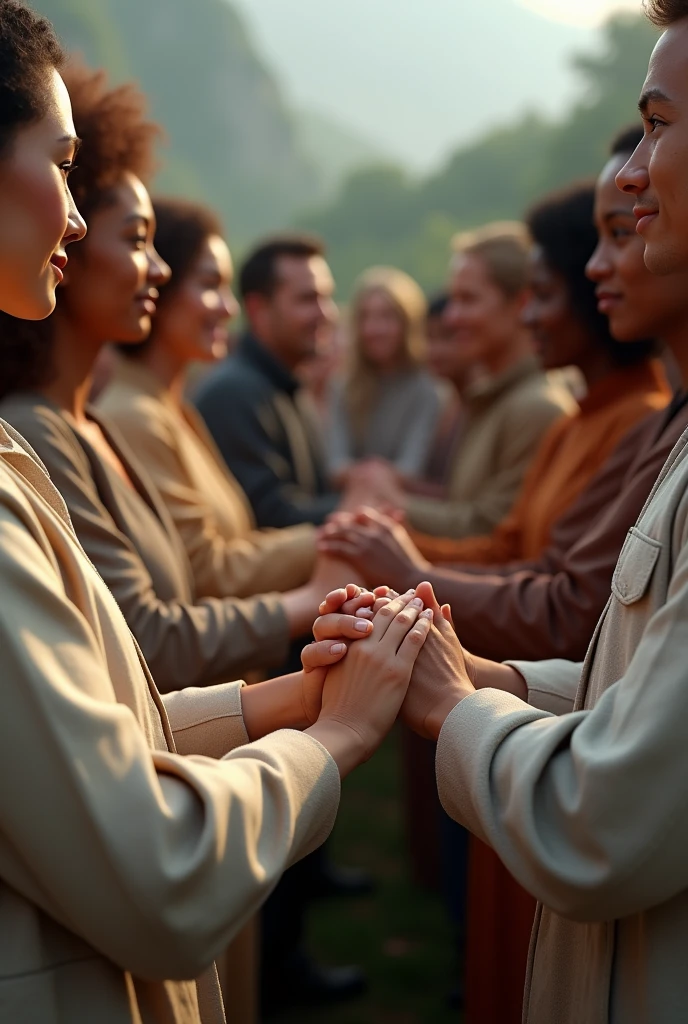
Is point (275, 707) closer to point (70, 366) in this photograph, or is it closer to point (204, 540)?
point (70, 366)

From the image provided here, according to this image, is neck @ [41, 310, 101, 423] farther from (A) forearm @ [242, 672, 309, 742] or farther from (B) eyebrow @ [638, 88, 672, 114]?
(B) eyebrow @ [638, 88, 672, 114]

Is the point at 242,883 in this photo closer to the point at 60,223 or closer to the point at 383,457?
the point at 60,223

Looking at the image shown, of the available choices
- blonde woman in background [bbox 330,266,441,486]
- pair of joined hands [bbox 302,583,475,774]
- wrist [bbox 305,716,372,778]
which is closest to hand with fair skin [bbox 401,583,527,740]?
pair of joined hands [bbox 302,583,475,774]

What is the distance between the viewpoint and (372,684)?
→ 82.1 inches

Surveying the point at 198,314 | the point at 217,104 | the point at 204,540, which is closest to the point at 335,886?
the point at 204,540

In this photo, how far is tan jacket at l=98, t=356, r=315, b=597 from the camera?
3553 mm

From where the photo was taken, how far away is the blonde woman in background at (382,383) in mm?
6941

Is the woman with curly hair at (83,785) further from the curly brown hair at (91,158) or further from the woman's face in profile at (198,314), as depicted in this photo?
the woman's face in profile at (198,314)

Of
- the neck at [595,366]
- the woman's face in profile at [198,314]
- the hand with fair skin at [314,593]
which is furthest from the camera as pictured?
the woman's face in profile at [198,314]

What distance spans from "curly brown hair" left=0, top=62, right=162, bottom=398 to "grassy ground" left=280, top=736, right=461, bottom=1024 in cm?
258

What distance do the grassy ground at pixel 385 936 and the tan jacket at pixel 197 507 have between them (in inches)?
62.9

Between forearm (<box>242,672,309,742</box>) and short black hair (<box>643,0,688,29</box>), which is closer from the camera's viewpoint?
short black hair (<box>643,0,688,29</box>)

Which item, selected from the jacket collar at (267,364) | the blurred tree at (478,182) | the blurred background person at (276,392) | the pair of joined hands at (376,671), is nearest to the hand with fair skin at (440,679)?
the pair of joined hands at (376,671)

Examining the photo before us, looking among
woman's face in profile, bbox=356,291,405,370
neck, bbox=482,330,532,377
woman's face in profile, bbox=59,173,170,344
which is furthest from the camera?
woman's face in profile, bbox=356,291,405,370
